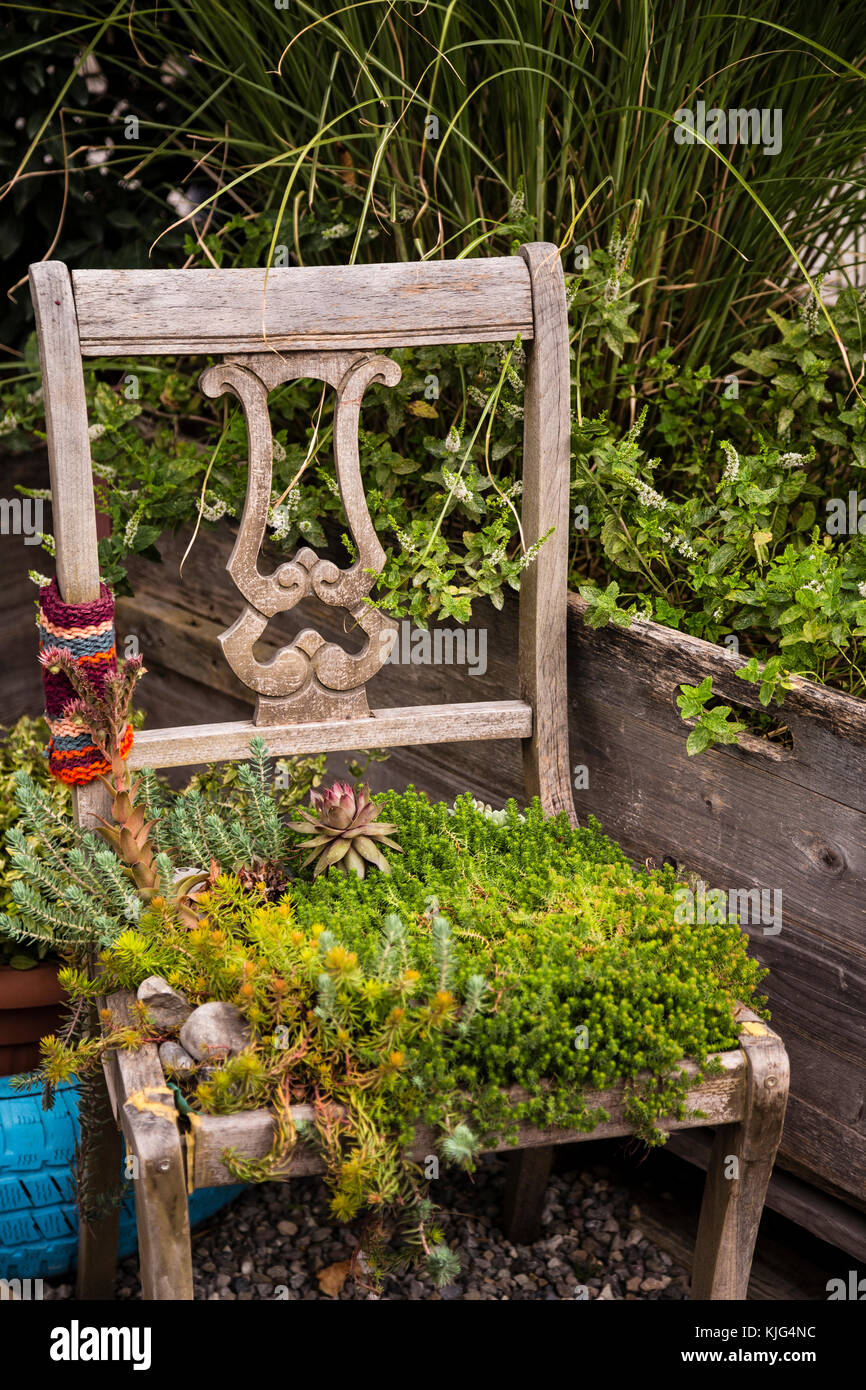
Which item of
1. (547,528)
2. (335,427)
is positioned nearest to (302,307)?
(335,427)

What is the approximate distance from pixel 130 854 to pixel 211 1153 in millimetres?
349

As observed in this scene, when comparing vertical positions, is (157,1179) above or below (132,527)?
below

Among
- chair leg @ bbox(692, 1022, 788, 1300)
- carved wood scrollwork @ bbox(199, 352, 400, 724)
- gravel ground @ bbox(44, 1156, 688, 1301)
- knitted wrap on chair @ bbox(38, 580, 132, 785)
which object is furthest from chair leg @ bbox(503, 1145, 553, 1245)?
knitted wrap on chair @ bbox(38, 580, 132, 785)

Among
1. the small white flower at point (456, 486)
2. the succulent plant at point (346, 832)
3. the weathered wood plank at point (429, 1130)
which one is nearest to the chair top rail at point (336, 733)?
the succulent plant at point (346, 832)

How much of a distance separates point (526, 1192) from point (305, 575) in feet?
3.23

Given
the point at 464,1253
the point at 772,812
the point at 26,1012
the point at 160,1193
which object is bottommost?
the point at 464,1253

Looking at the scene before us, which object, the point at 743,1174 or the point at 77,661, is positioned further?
the point at 77,661

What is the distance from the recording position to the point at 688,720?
1.51m

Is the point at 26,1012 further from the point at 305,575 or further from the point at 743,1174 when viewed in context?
the point at 743,1174

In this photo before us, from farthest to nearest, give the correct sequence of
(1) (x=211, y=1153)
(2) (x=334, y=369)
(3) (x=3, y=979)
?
(3) (x=3, y=979)
(2) (x=334, y=369)
(1) (x=211, y=1153)

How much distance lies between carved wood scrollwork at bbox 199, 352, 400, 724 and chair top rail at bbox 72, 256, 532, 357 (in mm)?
31

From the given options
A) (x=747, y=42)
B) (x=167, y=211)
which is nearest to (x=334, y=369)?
(x=747, y=42)

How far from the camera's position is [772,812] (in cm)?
145
